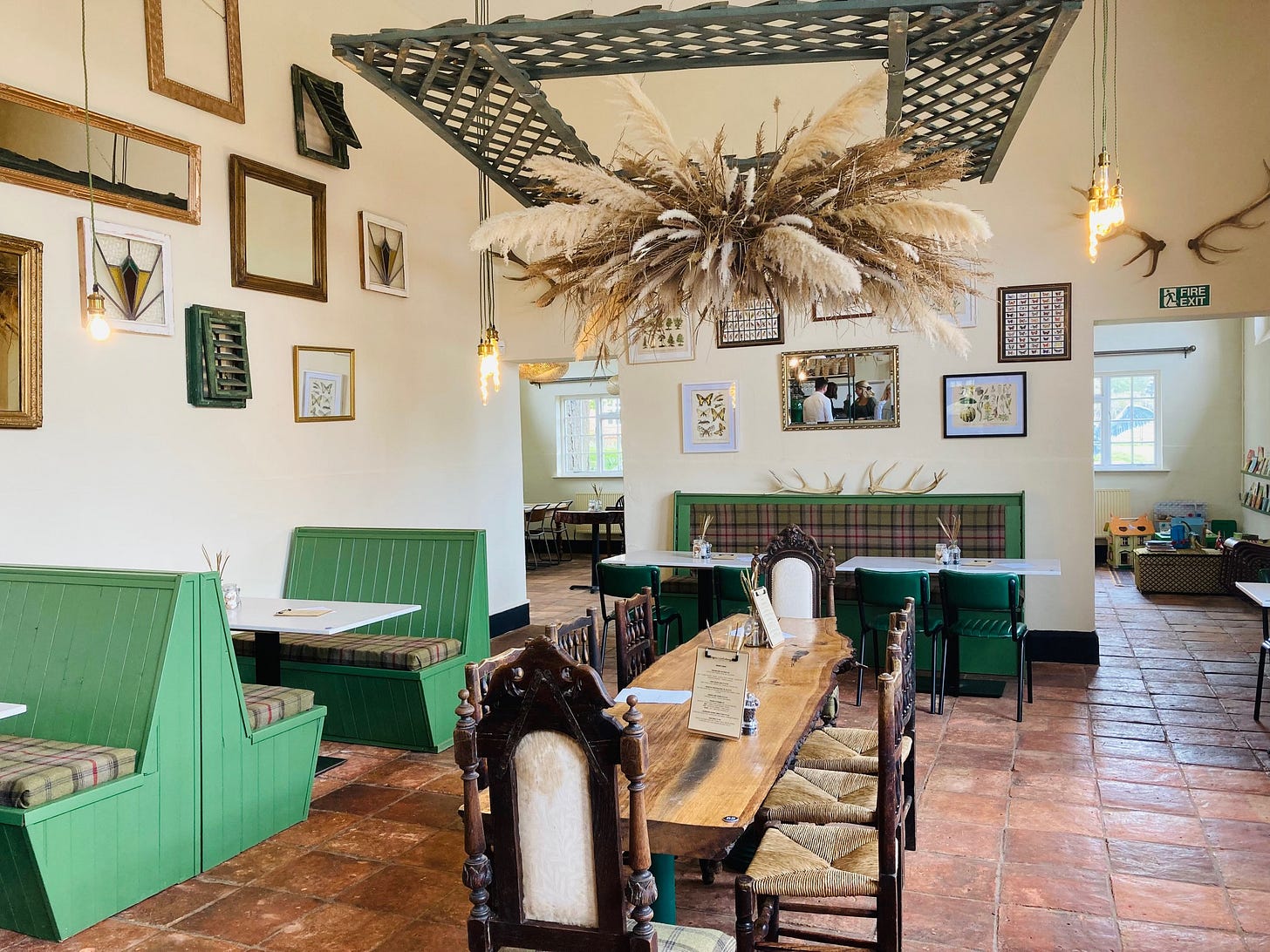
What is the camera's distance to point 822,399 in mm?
6992

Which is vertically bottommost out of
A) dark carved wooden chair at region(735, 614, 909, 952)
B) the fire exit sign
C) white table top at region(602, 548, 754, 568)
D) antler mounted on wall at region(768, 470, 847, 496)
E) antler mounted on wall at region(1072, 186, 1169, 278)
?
dark carved wooden chair at region(735, 614, 909, 952)

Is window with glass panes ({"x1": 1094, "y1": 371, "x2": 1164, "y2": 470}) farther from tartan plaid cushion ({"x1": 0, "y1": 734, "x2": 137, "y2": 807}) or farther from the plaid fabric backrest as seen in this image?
tartan plaid cushion ({"x1": 0, "y1": 734, "x2": 137, "y2": 807})

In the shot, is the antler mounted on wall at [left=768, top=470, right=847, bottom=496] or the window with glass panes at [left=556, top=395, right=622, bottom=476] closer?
the antler mounted on wall at [left=768, top=470, right=847, bottom=496]

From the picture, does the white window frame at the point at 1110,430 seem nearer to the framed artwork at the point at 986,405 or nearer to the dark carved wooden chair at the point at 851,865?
the framed artwork at the point at 986,405

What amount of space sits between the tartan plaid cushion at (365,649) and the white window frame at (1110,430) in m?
9.51

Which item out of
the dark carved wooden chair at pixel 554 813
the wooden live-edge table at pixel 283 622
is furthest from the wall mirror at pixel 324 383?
the dark carved wooden chair at pixel 554 813

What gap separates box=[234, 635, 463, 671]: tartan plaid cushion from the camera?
16.0ft

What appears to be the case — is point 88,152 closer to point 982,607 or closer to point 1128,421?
point 982,607

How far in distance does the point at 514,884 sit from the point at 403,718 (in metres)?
3.31

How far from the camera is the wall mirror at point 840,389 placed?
6.84m

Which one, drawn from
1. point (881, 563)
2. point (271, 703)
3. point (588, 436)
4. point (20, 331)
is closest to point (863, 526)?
point (881, 563)

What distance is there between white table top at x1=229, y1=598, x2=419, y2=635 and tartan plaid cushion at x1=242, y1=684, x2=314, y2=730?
0.27m

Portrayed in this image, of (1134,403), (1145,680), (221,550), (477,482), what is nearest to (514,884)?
(221,550)

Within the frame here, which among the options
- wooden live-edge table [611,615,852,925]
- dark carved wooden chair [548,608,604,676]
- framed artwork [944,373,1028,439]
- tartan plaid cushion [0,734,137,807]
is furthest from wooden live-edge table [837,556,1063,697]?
tartan plaid cushion [0,734,137,807]
